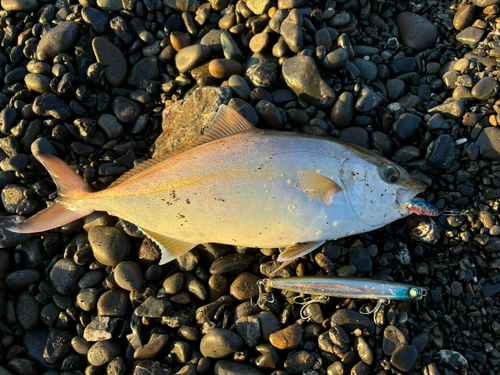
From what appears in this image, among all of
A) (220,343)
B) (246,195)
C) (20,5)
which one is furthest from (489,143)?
(20,5)

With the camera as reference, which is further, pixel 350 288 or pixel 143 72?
pixel 143 72

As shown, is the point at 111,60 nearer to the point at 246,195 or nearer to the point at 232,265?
A: the point at 246,195

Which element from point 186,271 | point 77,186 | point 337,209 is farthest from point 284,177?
point 77,186

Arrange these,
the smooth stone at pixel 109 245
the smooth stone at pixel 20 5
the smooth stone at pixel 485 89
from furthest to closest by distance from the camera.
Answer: the smooth stone at pixel 20 5 → the smooth stone at pixel 485 89 → the smooth stone at pixel 109 245

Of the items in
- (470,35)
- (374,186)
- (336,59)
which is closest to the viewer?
(374,186)

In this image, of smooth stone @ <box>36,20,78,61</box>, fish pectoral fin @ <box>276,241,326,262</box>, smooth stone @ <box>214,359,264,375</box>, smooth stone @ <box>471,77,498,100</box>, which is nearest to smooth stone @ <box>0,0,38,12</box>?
smooth stone @ <box>36,20,78,61</box>

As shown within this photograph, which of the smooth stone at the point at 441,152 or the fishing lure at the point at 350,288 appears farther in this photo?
the smooth stone at the point at 441,152

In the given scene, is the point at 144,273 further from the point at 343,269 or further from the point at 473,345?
the point at 473,345

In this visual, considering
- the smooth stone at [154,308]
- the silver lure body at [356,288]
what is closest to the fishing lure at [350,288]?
the silver lure body at [356,288]

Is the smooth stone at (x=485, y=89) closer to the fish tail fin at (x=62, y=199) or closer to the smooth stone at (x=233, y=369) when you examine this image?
the smooth stone at (x=233, y=369)
